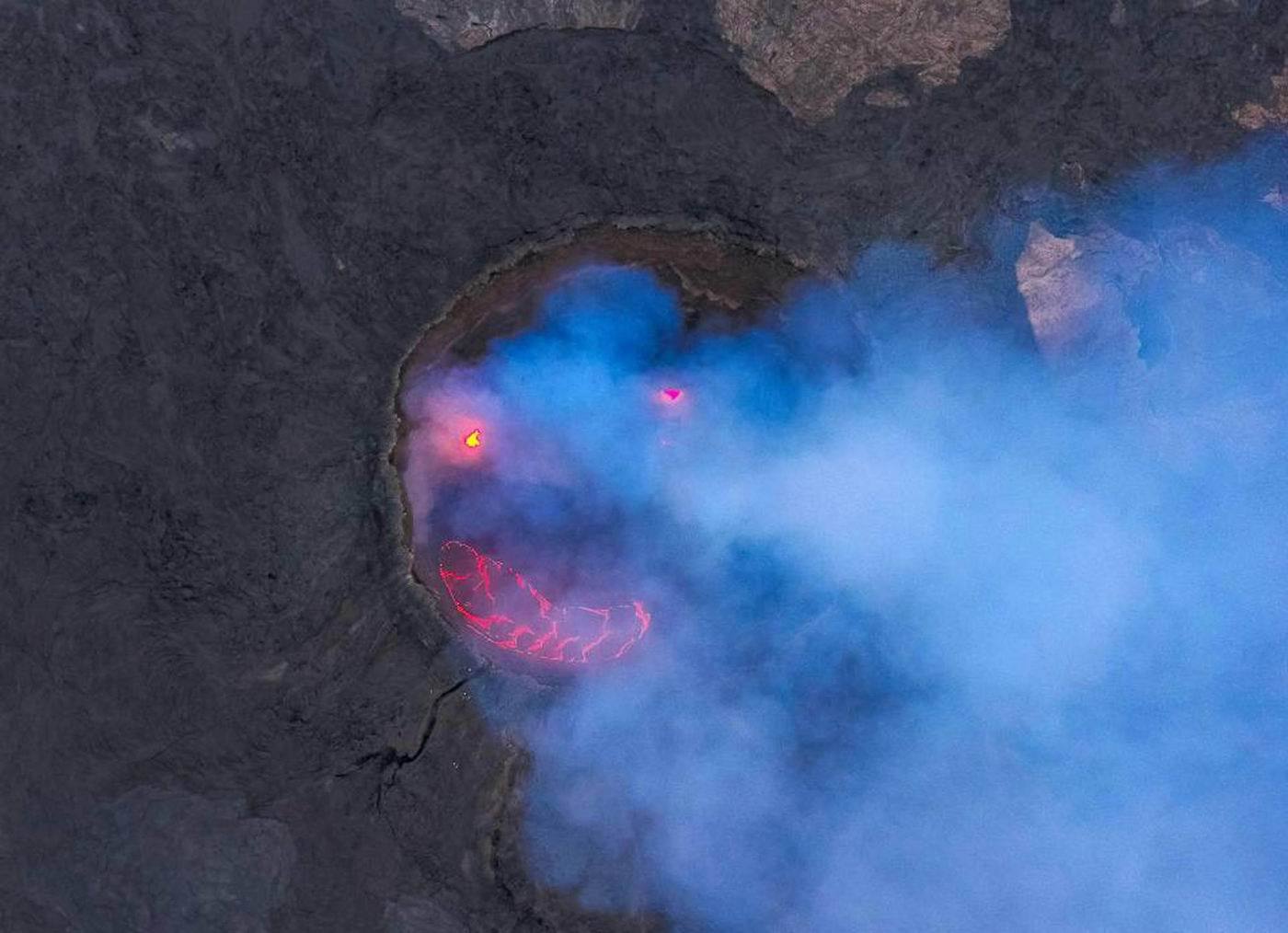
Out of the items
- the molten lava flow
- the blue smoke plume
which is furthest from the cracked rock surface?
the molten lava flow

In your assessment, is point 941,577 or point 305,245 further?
point 941,577

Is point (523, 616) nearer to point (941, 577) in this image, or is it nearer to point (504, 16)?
point (941, 577)

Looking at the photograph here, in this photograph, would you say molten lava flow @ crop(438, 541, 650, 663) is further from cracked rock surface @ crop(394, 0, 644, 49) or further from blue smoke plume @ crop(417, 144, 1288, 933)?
cracked rock surface @ crop(394, 0, 644, 49)

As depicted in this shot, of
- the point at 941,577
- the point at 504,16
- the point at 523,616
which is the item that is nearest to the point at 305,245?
the point at 504,16

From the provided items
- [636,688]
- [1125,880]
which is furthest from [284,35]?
[1125,880]

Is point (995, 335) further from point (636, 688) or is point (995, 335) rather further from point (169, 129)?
point (169, 129)

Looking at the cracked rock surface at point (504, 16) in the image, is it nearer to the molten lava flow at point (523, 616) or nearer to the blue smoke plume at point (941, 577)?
the blue smoke plume at point (941, 577)
